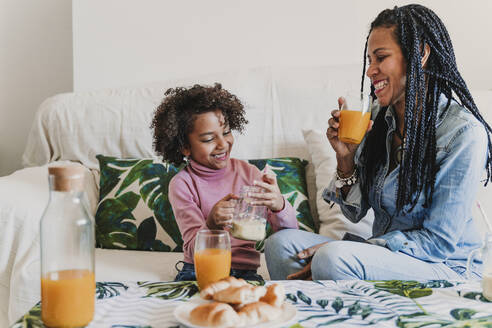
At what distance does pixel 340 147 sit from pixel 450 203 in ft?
1.19

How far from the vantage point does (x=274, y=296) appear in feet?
3.24

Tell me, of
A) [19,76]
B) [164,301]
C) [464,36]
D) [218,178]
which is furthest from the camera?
[19,76]

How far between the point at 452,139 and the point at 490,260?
45cm

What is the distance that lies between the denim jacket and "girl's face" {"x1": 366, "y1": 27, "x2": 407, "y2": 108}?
0.15 metres

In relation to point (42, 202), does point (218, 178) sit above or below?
above

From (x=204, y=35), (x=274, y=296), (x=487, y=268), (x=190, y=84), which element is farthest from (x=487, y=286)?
(x=204, y=35)

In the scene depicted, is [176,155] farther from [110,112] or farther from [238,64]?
[238,64]

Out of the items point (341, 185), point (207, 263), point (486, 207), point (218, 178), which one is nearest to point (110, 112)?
point (218, 178)

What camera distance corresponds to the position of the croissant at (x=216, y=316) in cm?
90

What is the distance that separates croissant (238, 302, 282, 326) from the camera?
925 mm

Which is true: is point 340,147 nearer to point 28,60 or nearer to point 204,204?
point 204,204

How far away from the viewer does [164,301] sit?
1.09m

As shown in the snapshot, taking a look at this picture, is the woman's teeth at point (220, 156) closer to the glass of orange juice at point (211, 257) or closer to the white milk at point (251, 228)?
the white milk at point (251, 228)

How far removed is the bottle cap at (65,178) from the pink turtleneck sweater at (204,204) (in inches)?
27.9
